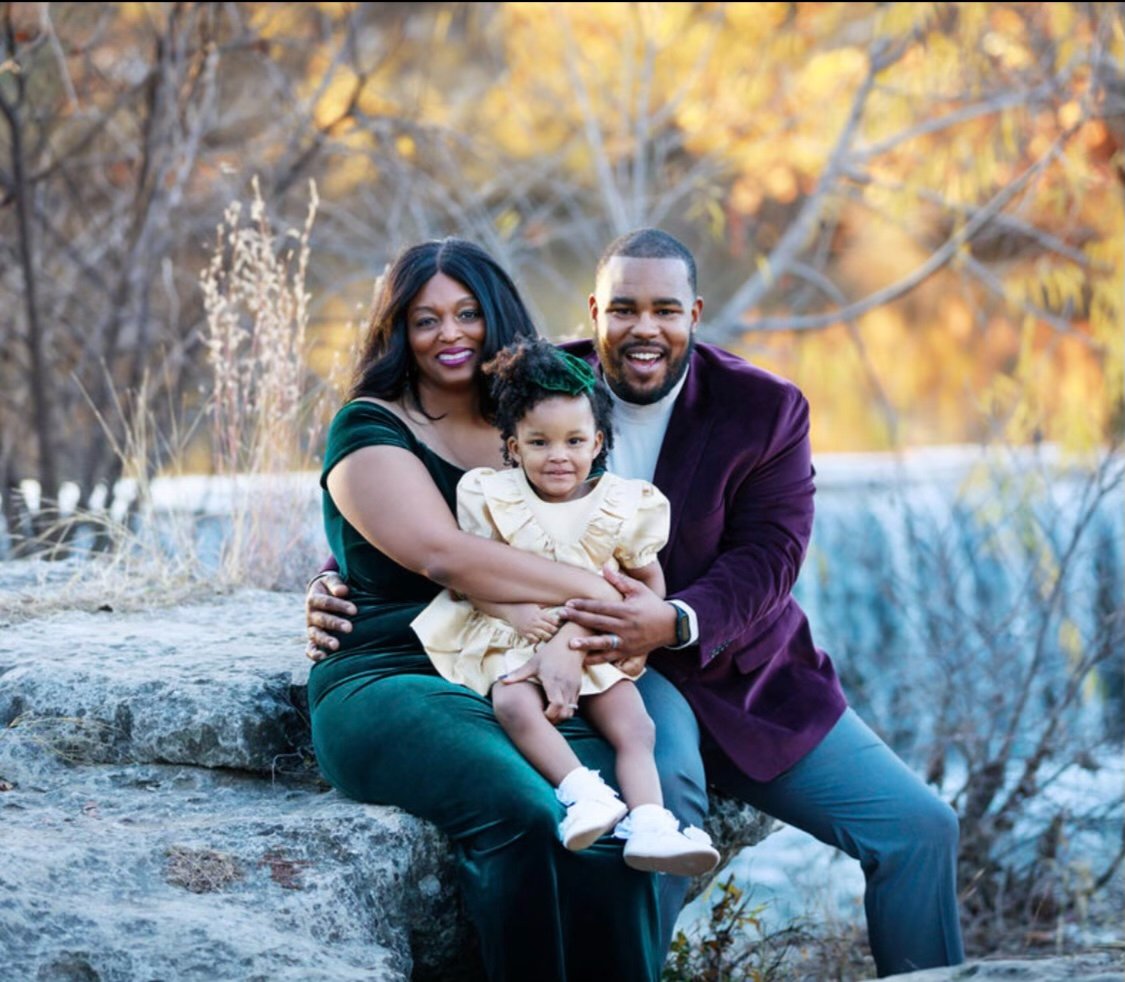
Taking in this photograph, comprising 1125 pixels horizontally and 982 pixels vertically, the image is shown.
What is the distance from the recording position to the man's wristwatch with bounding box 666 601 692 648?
3148mm

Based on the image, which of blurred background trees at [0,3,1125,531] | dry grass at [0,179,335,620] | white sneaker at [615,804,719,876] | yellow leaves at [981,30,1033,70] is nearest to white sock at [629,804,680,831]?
white sneaker at [615,804,719,876]

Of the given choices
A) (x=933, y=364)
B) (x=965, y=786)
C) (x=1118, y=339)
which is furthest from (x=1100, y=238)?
(x=933, y=364)

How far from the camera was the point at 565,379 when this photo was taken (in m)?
3.07

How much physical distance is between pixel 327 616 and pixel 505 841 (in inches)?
27.3

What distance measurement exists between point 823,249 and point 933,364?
17.9ft

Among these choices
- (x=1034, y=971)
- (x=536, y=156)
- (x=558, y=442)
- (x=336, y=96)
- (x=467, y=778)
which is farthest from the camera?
(x=536, y=156)

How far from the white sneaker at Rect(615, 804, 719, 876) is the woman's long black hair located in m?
0.97

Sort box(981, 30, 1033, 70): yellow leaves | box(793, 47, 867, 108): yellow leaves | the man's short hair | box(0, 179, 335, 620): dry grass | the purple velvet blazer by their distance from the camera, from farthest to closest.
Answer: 1. box(793, 47, 867, 108): yellow leaves
2. box(981, 30, 1033, 70): yellow leaves
3. box(0, 179, 335, 620): dry grass
4. the man's short hair
5. the purple velvet blazer

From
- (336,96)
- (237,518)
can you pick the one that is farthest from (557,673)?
(336,96)

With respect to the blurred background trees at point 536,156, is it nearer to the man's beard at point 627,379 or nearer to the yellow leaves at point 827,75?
the yellow leaves at point 827,75

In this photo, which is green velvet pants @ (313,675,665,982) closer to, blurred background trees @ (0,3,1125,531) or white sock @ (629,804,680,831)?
white sock @ (629,804,680,831)

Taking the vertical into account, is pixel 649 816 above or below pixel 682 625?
below

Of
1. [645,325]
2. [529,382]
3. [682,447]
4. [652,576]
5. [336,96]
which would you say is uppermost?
[336,96]

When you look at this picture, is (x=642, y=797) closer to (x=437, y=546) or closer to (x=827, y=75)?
(x=437, y=546)
